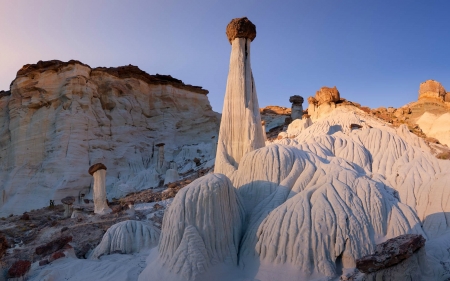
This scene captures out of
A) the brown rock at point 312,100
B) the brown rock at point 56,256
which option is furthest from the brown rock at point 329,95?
the brown rock at point 56,256

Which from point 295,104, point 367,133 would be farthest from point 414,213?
point 295,104

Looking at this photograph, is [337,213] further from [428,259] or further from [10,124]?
[10,124]

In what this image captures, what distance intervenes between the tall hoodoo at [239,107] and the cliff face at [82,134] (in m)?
16.0

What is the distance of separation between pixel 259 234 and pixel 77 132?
27477 mm

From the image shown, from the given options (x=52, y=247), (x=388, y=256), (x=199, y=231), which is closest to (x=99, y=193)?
(x=52, y=247)

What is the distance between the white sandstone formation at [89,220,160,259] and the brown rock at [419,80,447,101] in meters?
37.4

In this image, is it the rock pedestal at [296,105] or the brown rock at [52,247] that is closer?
the brown rock at [52,247]

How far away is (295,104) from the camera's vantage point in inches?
1580

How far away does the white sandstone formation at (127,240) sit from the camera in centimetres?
1052

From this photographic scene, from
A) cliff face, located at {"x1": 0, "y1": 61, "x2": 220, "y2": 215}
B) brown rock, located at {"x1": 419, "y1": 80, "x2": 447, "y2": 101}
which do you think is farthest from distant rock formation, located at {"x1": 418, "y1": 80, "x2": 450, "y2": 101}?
cliff face, located at {"x1": 0, "y1": 61, "x2": 220, "y2": 215}

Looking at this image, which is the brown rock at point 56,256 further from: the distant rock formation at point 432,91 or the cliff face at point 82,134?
A: the distant rock formation at point 432,91

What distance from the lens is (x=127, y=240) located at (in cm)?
1061

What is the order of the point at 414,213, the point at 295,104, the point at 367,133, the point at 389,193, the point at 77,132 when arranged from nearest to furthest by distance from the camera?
the point at 414,213, the point at 389,193, the point at 367,133, the point at 77,132, the point at 295,104

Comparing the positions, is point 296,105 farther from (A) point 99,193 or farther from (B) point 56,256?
(B) point 56,256
